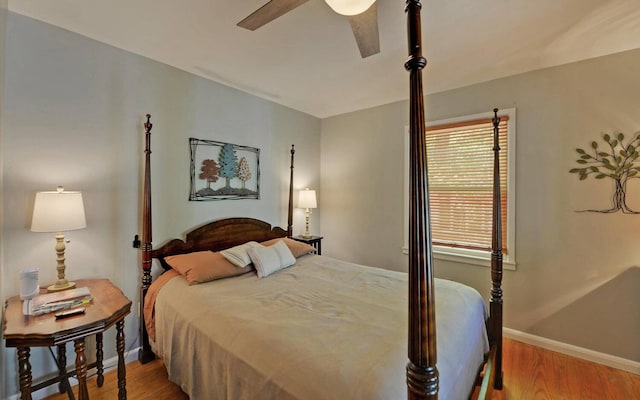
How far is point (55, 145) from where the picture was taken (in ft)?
6.41

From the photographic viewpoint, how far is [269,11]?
1.52m

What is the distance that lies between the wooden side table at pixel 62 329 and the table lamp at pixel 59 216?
0.88 feet

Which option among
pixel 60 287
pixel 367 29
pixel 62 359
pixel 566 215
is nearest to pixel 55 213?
pixel 60 287

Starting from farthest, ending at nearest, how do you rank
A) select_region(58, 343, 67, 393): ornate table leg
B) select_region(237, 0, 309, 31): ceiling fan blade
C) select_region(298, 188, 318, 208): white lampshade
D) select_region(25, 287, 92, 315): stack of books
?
select_region(298, 188, 318, 208): white lampshade < select_region(58, 343, 67, 393): ornate table leg < select_region(25, 287, 92, 315): stack of books < select_region(237, 0, 309, 31): ceiling fan blade

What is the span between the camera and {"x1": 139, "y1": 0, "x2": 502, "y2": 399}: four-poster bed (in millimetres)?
781

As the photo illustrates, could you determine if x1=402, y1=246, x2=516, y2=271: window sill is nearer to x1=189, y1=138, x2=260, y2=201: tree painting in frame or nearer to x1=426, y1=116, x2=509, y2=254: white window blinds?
x1=426, y1=116, x2=509, y2=254: white window blinds

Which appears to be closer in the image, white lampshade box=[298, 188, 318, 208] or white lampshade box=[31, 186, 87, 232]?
white lampshade box=[31, 186, 87, 232]

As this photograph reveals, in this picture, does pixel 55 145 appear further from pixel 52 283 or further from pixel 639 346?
pixel 639 346

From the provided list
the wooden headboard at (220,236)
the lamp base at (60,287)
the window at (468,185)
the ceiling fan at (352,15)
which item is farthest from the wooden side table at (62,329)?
the window at (468,185)

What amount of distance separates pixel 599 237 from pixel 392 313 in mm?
2104

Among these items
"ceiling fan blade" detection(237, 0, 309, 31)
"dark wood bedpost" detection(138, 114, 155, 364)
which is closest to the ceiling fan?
"ceiling fan blade" detection(237, 0, 309, 31)

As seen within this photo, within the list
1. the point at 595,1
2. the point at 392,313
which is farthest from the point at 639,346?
the point at 595,1

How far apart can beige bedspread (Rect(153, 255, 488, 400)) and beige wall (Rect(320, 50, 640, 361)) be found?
3.66 feet

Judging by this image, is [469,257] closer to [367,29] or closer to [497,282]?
[497,282]
